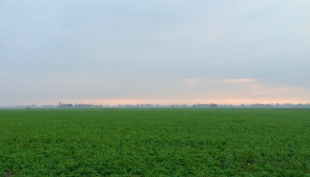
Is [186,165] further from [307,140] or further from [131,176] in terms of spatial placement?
[307,140]

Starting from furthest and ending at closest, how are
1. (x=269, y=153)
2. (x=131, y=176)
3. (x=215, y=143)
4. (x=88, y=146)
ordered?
1. (x=215, y=143)
2. (x=88, y=146)
3. (x=269, y=153)
4. (x=131, y=176)

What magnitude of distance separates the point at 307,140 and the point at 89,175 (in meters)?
17.1

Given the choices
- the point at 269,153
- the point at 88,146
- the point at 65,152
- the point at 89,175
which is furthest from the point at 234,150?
the point at 65,152

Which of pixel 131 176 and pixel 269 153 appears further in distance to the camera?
pixel 269 153

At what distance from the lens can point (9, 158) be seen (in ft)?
40.2

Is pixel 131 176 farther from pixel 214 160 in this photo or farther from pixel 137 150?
pixel 214 160

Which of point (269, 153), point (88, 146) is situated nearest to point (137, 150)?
point (88, 146)

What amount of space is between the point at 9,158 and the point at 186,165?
10376mm

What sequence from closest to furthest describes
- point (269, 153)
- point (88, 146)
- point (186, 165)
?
point (186, 165)
point (269, 153)
point (88, 146)

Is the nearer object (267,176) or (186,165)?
(267,176)

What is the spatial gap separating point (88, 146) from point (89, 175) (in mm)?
4818

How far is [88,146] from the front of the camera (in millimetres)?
14805

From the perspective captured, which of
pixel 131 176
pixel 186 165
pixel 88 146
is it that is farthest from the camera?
pixel 88 146

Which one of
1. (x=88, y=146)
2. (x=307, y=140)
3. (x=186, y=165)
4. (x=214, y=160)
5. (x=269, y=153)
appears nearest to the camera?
(x=186, y=165)
